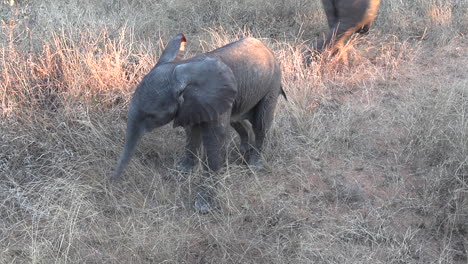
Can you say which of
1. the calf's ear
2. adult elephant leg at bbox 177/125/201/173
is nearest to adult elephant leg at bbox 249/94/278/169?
adult elephant leg at bbox 177/125/201/173

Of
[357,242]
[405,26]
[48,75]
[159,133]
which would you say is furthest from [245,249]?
[405,26]

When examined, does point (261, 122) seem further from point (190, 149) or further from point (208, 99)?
point (208, 99)

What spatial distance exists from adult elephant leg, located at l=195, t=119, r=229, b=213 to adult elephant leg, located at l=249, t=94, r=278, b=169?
48 cm

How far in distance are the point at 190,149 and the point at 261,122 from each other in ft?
1.86

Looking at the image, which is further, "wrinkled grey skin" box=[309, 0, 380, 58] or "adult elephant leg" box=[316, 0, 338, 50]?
"adult elephant leg" box=[316, 0, 338, 50]

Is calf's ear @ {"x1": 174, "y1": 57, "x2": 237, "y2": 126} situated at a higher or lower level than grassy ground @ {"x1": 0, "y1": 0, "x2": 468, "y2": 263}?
higher

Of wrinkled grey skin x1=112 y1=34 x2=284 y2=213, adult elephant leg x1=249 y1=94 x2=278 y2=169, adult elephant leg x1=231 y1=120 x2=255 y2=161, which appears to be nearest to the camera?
wrinkled grey skin x1=112 y1=34 x2=284 y2=213

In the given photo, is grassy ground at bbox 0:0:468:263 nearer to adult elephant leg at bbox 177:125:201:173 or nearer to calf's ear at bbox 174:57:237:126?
adult elephant leg at bbox 177:125:201:173

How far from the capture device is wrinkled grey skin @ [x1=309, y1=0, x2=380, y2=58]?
5414mm

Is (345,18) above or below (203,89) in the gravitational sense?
below

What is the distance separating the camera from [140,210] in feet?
10.9

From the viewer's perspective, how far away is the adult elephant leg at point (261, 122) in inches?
151

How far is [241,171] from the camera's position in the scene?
11.8ft

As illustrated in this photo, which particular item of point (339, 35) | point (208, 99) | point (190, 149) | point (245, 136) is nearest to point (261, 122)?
point (245, 136)
